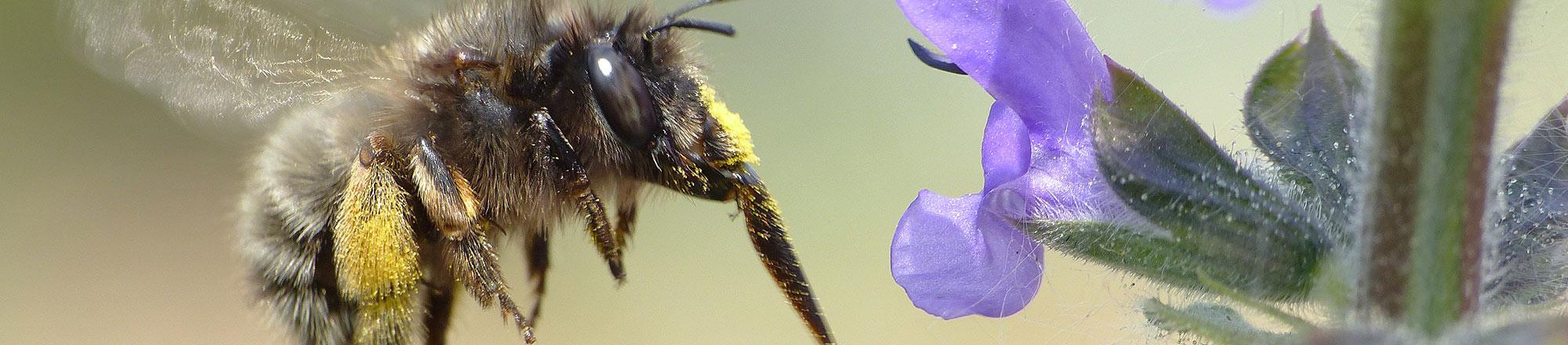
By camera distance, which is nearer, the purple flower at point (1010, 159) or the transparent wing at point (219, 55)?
the purple flower at point (1010, 159)

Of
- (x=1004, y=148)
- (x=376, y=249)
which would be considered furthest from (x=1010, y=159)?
(x=376, y=249)

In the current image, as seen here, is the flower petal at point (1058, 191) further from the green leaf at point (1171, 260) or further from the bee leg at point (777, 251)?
the bee leg at point (777, 251)

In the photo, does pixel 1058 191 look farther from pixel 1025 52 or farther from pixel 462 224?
pixel 462 224

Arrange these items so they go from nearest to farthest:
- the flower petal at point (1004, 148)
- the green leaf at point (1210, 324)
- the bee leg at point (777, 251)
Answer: the green leaf at point (1210, 324) → the flower petal at point (1004, 148) → the bee leg at point (777, 251)

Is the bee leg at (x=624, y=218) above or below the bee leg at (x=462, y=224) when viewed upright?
below

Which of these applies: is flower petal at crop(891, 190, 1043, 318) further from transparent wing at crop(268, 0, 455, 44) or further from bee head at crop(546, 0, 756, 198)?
transparent wing at crop(268, 0, 455, 44)

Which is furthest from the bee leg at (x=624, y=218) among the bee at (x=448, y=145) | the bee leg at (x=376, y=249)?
the bee leg at (x=376, y=249)

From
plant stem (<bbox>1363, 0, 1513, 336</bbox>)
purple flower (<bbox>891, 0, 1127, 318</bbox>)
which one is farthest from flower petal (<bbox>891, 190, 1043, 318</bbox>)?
plant stem (<bbox>1363, 0, 1513, 336</bbox>)
